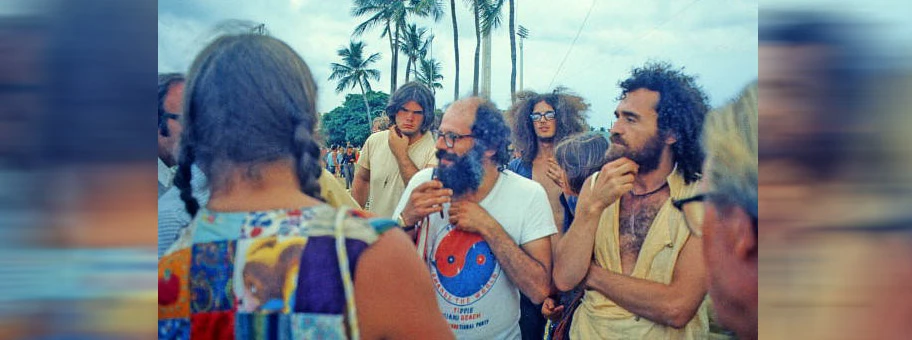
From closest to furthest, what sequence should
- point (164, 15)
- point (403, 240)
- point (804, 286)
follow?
point (403, 240) → point (164, 15) → point (804, 286)

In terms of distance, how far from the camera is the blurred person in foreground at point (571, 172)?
2.84m

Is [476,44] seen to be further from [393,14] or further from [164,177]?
[164,177]

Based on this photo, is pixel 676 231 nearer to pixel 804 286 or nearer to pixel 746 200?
pixel 746 200

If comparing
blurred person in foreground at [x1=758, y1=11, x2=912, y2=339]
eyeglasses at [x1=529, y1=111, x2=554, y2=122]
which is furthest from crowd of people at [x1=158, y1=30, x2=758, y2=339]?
blurred person in foreground at [x1=758, y1=11, x2=912, y2=339]

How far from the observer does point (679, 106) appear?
2775mm

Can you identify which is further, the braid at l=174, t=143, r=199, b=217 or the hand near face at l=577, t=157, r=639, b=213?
the hand near face at l=577, t=157, r=639, b=213

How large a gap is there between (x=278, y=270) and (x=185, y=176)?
519 millimetres

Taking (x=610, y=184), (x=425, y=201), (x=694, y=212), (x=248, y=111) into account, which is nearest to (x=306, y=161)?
(x=248, y=111)

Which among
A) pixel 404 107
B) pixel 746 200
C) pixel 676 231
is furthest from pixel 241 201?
pixel 746 200

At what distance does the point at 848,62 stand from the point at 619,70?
0.83 m

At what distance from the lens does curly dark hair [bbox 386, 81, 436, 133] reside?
2.75 metres

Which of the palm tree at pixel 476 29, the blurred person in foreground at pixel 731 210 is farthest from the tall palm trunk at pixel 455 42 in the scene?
the blurred person in foreground at pixel 731 210

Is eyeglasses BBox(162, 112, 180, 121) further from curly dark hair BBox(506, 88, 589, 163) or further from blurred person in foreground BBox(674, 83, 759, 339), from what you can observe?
blurred person in foreground BBox(674, 83, 759, 339)

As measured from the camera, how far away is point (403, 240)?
2.41 metres
